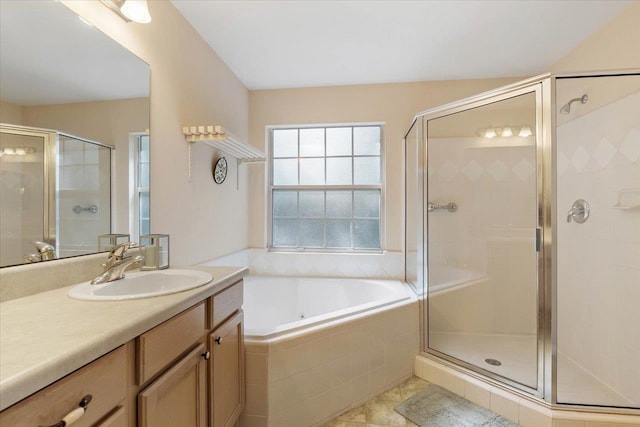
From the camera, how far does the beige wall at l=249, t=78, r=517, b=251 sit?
2.67m

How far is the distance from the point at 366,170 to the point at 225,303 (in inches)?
Result: 79.4

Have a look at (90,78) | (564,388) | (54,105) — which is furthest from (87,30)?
(564,388)

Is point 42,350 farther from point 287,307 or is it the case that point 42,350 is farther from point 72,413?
point 287,307

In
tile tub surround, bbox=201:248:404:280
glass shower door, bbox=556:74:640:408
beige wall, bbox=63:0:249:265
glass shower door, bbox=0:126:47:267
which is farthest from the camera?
tile tub surround, bbox=201:248:404:280

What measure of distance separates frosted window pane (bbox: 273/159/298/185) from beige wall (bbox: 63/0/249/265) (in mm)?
560

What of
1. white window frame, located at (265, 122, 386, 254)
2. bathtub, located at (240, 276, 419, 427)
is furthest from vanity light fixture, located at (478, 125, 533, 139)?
bathtub, located at (240, 276, 419, 427)

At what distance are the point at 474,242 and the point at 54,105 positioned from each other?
2.68 metres

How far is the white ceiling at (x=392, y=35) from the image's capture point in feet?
5.64

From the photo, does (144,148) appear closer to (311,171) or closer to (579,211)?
(311,171)

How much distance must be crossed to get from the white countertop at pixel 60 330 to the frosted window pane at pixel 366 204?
1975 mm

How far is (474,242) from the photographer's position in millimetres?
2318

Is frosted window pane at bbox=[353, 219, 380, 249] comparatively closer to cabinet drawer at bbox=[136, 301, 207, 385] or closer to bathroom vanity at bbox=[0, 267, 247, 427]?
bathroom vanity at bbox=[0, 267, 247, 427]

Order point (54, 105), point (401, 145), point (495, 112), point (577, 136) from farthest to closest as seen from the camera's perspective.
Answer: point (401, 145), point (495, 112), point (577, 136), point (54, 105)

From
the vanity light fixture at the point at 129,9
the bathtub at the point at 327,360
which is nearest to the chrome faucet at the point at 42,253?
the bathtub at the point at 327,360
